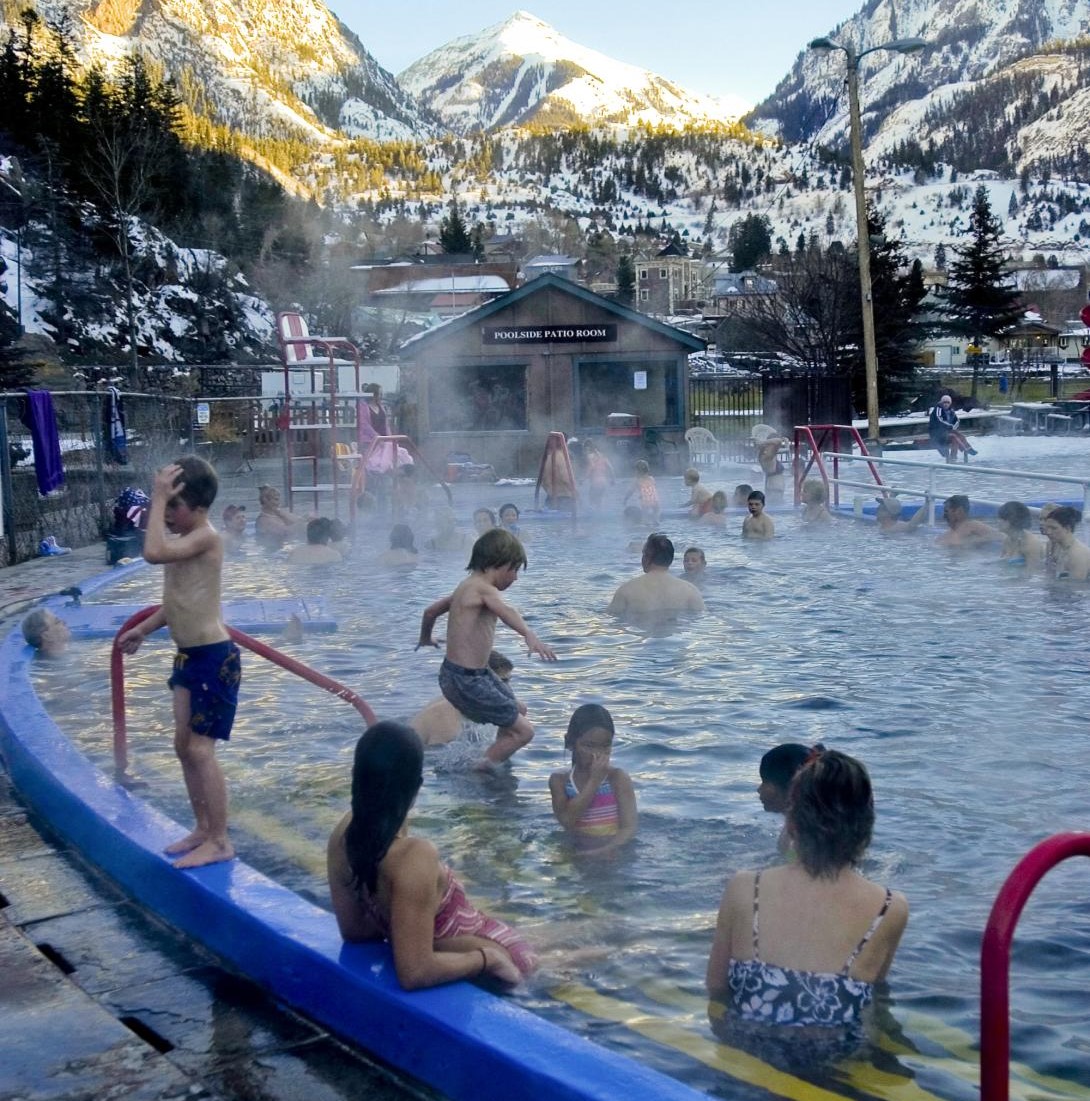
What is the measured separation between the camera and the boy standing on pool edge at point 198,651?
4879 mm

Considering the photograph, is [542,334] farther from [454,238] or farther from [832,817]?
[454,238]

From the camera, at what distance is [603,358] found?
2822 cm

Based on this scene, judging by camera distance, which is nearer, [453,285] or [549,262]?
[453,285]

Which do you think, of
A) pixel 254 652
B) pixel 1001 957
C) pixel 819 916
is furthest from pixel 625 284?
pixel 1001 957

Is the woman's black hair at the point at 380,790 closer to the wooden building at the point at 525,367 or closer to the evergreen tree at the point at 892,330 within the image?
the wooden building at the point at 525,367

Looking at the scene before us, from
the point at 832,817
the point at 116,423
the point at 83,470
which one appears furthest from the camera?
the point at 83,470

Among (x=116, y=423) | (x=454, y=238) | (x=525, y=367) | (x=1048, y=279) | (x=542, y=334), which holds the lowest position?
(x=116, y=423)

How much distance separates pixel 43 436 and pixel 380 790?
12.3m

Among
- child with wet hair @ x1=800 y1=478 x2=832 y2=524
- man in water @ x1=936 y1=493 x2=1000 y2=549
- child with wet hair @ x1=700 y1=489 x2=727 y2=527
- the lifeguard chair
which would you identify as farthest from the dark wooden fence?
man in water @ x1=936 y1=493 x2=1000 y2=549

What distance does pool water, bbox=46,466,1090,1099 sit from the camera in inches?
173

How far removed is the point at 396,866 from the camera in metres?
3.83

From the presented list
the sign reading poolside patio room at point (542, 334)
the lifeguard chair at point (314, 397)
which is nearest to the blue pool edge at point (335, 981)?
the lifeguard chair at point (314, 397)

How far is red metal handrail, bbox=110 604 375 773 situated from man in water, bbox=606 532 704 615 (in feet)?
17.1

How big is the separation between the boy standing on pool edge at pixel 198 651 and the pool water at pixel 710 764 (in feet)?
1.80
